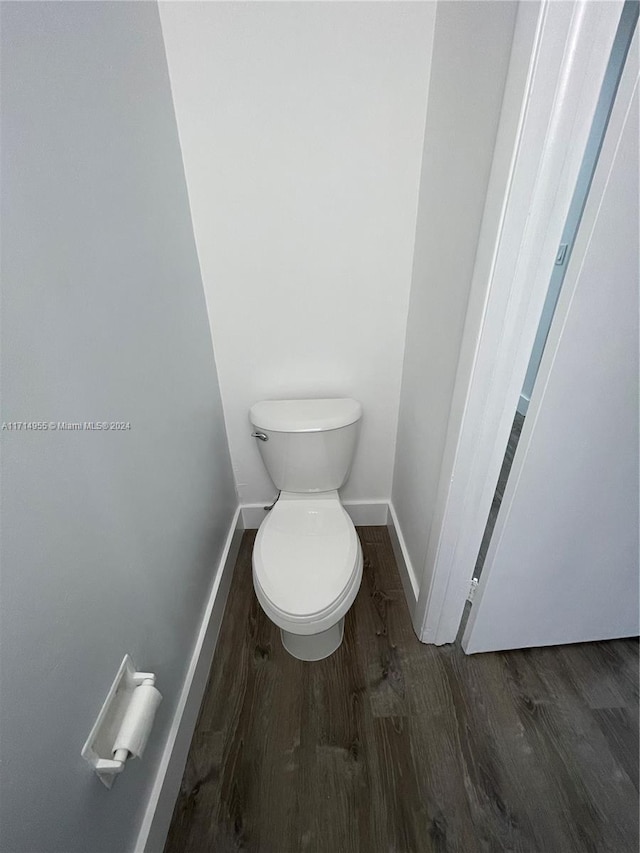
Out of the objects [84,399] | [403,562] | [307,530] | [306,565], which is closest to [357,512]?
[403,562]

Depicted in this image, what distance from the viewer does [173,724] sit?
0.84 metres

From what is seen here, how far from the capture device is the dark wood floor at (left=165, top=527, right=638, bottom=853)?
2.55ft

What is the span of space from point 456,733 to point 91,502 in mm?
1121

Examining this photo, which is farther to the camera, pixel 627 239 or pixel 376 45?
pixel 376 45

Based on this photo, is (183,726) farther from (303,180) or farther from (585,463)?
(303,180)

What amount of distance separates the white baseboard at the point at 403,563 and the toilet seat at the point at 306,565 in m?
0.33

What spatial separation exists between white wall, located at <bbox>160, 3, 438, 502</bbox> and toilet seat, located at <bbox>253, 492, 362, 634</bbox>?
1.48 feet

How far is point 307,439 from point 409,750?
91 centimetres

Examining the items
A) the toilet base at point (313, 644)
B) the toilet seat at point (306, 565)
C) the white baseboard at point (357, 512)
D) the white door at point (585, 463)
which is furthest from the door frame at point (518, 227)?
the white baseboard at point (357, 512)

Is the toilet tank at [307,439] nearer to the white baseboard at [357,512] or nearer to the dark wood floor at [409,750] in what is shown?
the white baseboard at [357,512]

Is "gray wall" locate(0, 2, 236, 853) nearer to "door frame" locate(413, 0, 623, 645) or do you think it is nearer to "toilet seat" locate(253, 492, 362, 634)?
"toilet seat" locate(253, 492, 362, 634)

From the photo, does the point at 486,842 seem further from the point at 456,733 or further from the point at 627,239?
the point at 627,239

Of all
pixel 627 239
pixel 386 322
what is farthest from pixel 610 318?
pixel 386 322

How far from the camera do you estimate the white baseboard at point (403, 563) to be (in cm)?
119
